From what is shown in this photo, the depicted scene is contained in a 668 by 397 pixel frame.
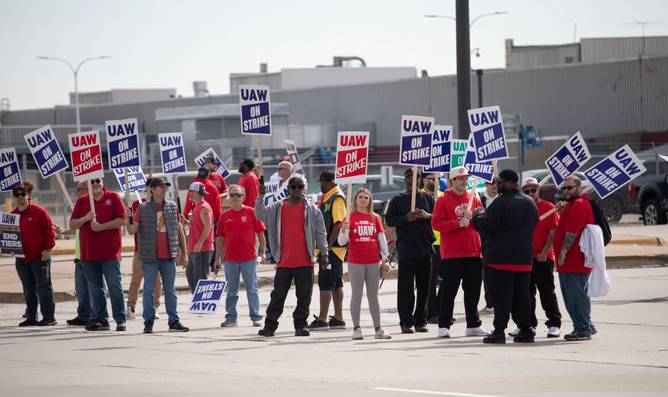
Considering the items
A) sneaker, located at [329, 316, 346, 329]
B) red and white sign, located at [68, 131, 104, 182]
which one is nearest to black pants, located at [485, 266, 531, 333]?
sneaker, located at [329, 316, 346, 329]

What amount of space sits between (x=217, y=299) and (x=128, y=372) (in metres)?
4.88

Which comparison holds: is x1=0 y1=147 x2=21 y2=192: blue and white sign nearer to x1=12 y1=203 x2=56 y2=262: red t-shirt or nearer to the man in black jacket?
x1=12 y1=203 x2=56 y2=262: red t-shirt

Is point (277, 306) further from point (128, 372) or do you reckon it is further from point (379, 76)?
point (379, 76)

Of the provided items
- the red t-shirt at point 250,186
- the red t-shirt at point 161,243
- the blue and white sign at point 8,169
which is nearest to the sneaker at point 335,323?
the red t-shirt at point 161,243

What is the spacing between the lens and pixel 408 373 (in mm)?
11297

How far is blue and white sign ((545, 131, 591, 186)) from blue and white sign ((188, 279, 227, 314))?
4505 mm

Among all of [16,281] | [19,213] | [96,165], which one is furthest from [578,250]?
[16,281]

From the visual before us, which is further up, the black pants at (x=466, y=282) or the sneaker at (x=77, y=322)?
the black pants at (x=466, y=282)

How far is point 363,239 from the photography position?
14.7 m

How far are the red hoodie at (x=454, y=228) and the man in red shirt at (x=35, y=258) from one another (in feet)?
18.0

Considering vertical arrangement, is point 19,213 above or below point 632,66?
below

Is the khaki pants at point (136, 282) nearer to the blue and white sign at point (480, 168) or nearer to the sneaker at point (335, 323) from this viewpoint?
the sneaker at point (335, 323)

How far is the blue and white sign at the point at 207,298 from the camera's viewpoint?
54.4 ft

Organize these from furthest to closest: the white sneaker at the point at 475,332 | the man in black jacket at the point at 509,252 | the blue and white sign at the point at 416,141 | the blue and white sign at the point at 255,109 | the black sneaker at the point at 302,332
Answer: the blue and white sign at the point at 255,109
the blue and white sign at the point at 416,141
the black sneaker at the point at 302,332
the white sneaker at the point at 475,332
the man in black jacket at the point at 509,252
